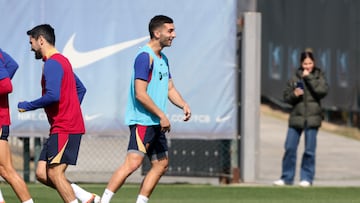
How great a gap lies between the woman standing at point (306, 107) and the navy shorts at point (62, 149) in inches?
209

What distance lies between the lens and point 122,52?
1530 cm

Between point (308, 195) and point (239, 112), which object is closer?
point (308, 195)

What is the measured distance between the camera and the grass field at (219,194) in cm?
1327

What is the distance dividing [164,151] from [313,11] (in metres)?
14.8

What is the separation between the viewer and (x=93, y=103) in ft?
50.5

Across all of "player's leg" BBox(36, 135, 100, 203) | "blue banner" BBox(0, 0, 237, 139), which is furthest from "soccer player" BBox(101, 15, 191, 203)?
"blue banner" BBox(0, 0, 237, 139)

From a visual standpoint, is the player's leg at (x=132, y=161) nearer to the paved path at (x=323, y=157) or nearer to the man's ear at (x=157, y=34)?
the man's ear at (x=157, y=34)

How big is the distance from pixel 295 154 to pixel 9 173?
18.2 feet

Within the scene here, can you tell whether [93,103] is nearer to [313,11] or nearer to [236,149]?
[236,149]

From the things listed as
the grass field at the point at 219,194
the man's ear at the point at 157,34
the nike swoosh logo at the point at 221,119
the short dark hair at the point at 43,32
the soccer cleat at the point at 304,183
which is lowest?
the soccer cleat at the point at 304,183

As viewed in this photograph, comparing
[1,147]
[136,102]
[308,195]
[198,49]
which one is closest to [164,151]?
[136,102]

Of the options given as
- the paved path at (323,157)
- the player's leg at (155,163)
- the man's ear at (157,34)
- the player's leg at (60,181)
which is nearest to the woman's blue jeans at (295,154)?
the paved path at (323,157)

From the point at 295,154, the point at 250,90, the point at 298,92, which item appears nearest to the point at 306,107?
the point at 298,92

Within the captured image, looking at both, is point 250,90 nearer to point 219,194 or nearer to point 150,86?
point 219,194
